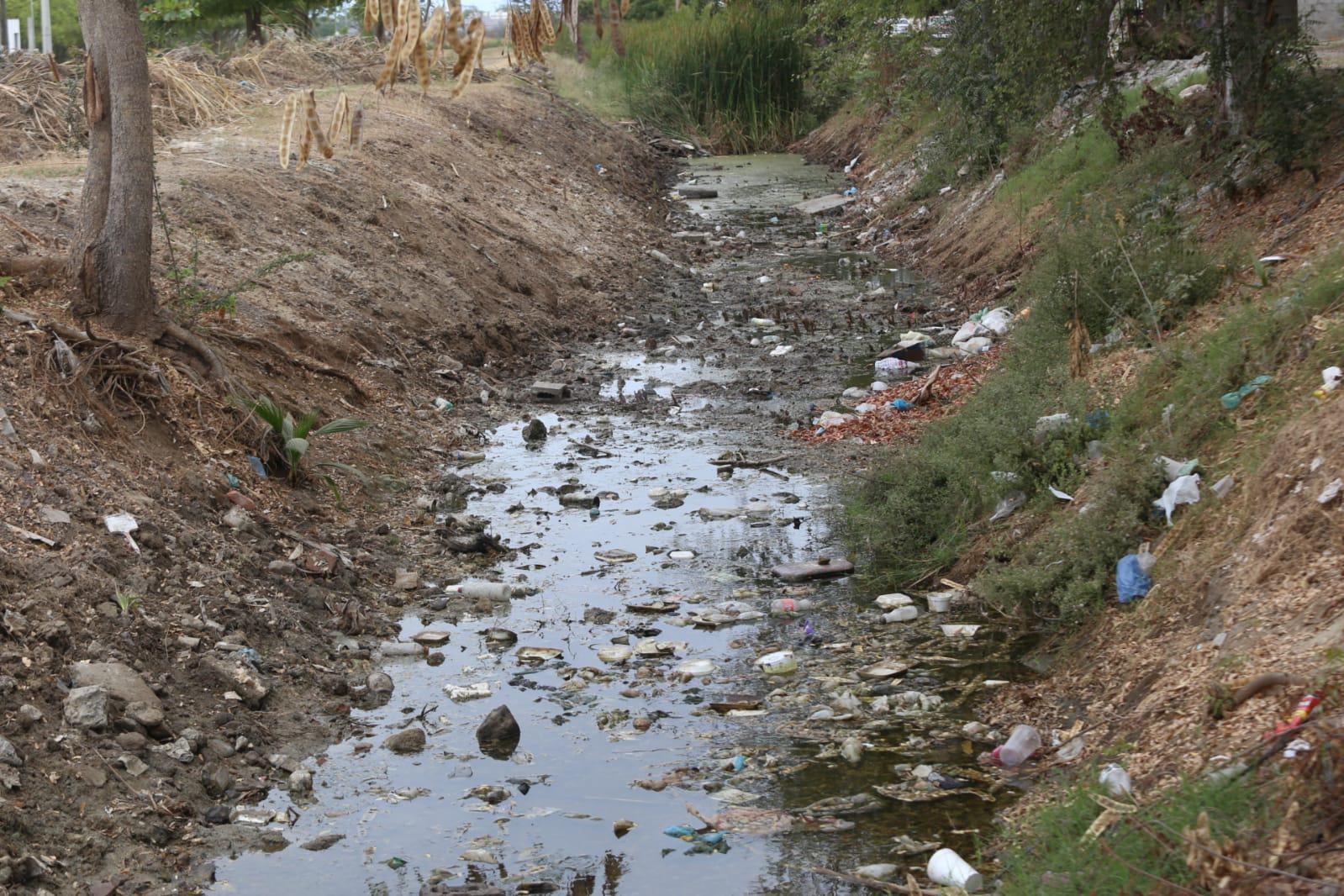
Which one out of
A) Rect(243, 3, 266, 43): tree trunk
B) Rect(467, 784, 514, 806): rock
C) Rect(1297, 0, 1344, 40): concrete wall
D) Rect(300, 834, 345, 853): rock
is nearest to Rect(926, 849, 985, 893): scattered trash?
Rect(467, 784, 514, 806): rock

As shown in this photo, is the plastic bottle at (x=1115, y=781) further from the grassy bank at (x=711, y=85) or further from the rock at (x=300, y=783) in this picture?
the grassy bank at (x=711, y=85)

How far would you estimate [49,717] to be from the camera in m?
3.62

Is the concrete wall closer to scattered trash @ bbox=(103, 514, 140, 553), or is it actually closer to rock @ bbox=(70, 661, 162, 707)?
scattered trash @ bbox=(103, 514, 140, 553)

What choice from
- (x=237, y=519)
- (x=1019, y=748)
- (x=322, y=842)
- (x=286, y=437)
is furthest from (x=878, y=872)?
(x=286, y=437)

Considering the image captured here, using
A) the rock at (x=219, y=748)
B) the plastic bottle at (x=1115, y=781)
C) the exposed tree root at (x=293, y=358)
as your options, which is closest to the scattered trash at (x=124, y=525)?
the rock at (x=219, y=748)

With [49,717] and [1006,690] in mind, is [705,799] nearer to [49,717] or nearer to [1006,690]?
[1006,690]

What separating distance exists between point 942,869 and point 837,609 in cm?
195

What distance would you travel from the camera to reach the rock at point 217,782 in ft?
12.1

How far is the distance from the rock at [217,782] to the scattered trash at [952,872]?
2.04 m

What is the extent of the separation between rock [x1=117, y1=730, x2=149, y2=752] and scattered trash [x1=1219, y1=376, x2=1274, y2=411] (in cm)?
384

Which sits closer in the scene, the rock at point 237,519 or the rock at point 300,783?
the rock at point 300,783

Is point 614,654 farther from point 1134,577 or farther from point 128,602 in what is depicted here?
point 1134,577

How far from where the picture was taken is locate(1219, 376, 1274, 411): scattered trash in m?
4.55

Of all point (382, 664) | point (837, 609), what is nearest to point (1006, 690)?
point (837, 609)
